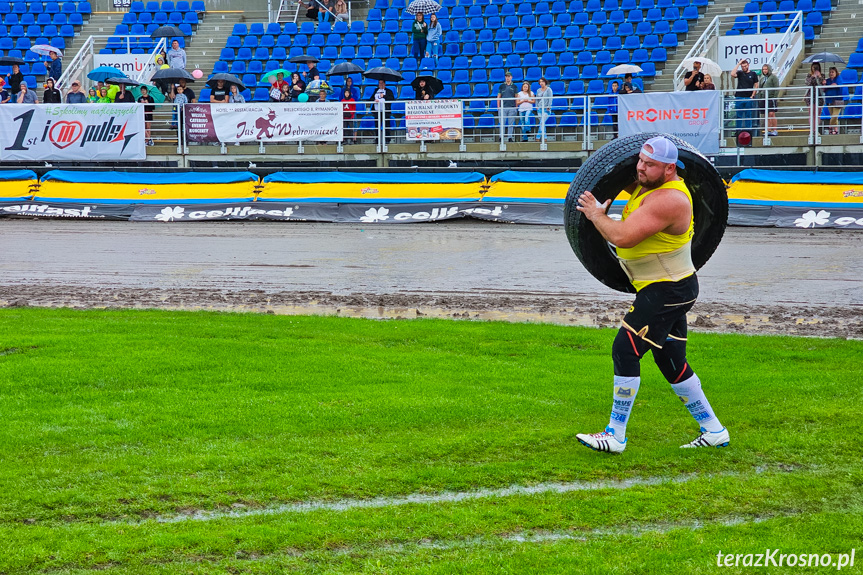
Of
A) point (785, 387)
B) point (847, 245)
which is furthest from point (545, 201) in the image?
point (785, 387)

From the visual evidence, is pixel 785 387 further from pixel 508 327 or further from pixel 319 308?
pixel 319 308

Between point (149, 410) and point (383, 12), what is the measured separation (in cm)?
2768

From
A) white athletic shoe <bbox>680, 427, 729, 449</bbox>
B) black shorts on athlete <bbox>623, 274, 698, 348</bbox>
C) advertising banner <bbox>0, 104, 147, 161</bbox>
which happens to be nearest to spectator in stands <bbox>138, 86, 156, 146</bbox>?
advertising banner <bbox>0, 104, 147, 161</bbox>

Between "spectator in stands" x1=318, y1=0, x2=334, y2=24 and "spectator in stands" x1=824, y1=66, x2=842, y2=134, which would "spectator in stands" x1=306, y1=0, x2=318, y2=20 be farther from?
"spectator in stands" x1=824, y1=66, x2=842, y2=134

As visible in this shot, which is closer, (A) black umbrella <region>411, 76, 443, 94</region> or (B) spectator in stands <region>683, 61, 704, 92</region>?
(B) spectator in stands <region>683, 61, 704, 92</region>

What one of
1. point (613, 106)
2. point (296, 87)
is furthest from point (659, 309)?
point (296, 87)

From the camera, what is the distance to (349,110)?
2400 centimetres

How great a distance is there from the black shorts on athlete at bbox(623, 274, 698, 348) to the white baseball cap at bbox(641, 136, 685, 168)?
78cm

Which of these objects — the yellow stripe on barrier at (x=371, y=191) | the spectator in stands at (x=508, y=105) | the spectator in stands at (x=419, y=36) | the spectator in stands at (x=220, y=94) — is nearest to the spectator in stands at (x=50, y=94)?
the spectator in stands at (x=220, y=94)

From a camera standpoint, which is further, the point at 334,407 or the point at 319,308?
the point at 319,308

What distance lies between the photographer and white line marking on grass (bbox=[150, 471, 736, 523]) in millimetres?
5152

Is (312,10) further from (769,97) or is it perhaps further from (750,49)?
(769,97)

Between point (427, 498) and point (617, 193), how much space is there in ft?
8.26

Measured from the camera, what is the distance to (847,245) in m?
16.6
